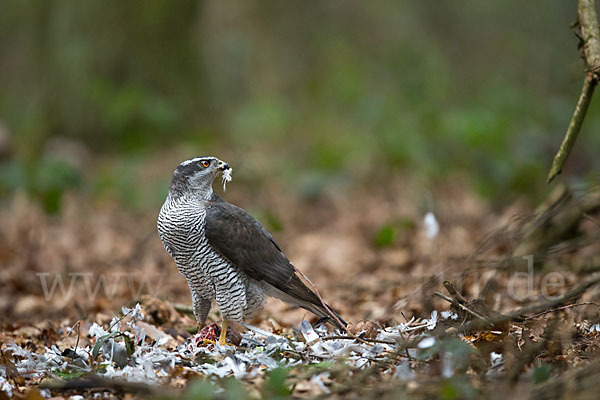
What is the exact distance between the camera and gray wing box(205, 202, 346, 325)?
12.6 ft

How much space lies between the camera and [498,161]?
888 centimetres

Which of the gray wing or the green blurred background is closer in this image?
the gray wing

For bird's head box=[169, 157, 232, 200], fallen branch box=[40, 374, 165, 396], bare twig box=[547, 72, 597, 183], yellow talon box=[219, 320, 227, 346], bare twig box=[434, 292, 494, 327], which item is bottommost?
Answer: yellow talon box=[219, 320, 227, 346]

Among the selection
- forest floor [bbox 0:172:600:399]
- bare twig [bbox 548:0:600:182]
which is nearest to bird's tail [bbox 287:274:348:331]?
forest floor [bbox 0:172:600:399]

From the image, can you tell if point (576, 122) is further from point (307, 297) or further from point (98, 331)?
point (98, 331)

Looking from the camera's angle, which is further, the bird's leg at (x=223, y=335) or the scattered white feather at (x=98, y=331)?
the bird's leg at (x=223, y=335)

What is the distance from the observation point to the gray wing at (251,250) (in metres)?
3.83

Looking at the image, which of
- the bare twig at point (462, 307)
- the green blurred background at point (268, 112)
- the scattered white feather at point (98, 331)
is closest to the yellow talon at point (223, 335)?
the scattered white feather at point (98, 331)

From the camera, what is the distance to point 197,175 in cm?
397

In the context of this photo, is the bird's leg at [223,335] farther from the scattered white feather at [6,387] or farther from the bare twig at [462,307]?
the bare twig at [462,307]

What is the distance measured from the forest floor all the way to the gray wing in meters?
0.30

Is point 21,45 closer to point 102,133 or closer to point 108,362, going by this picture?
point 102,133

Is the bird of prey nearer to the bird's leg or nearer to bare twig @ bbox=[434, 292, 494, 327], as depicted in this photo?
the bird's leg

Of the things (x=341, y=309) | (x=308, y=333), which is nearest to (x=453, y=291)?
(x=308, y=333)
